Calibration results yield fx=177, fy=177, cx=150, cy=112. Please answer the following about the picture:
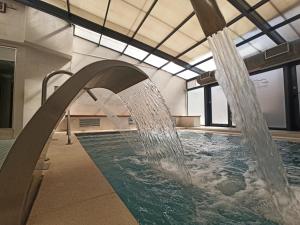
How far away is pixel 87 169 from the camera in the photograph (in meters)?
1.40

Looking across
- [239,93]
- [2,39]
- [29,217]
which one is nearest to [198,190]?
[239,93]

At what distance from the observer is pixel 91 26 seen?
265 inches

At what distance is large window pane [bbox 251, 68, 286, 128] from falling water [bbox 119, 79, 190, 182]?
202 inches

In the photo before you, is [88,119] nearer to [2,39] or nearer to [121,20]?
[2,39]

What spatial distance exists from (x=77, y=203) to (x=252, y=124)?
1093 mm

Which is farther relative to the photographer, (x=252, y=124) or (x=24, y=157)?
(x=252, y=124)

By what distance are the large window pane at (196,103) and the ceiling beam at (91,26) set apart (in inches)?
53.5

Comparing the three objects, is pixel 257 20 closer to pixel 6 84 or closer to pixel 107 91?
pixel 107 91

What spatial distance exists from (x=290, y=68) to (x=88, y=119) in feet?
22.7

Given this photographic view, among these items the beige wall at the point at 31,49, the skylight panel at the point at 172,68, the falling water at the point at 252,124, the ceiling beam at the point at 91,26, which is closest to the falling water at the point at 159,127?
the falling water at the point at 252,124

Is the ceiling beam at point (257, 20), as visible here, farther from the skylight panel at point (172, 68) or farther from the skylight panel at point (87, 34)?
the skylight panel at point (87, 34)

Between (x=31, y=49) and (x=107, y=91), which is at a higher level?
(x=31, y=49)

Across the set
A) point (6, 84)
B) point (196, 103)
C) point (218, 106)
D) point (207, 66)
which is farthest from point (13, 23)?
point (196, 103)

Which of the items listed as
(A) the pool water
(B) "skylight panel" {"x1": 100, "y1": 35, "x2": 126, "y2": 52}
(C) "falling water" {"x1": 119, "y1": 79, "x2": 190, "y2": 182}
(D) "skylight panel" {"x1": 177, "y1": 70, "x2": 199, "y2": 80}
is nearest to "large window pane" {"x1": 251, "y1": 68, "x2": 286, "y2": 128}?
(D) "skylight panel" {"x1": 177, "y1": 70, "x2": 199, "y2": 80}
